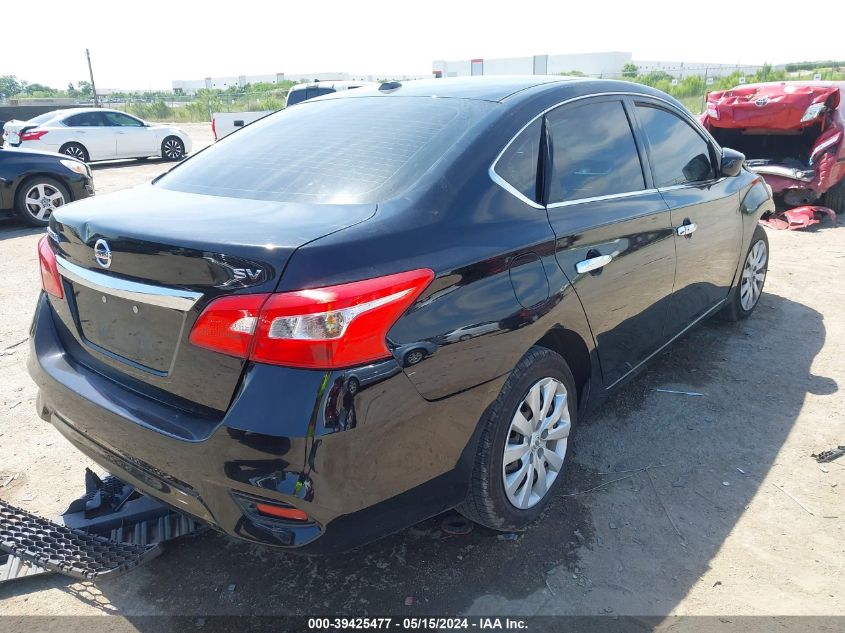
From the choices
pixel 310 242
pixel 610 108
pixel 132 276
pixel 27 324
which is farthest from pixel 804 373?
pixel 27 324

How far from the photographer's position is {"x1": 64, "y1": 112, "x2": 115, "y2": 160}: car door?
1570cm

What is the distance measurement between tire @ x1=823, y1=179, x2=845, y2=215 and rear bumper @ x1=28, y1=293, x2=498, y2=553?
828 centimetres

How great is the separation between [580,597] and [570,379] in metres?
0.86

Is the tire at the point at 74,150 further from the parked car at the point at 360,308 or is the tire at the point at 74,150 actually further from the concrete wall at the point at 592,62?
the concrete wall at the point at 592,62

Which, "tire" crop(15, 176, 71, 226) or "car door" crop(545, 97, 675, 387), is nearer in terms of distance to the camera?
"car door" crop(545, 97, 675, 387)

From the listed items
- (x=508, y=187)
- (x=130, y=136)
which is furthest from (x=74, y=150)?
(x=508, y=187)

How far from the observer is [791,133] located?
8430mm

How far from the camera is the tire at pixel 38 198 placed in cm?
863

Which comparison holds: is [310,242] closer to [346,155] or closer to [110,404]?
[346,155]

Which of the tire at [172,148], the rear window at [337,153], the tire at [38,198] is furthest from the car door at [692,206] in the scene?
the tire at [172,148]

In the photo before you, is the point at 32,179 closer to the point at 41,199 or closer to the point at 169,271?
the point at 41,199

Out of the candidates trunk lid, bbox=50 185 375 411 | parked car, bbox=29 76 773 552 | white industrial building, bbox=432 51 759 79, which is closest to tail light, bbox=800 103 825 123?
parked car, bbox=29 76 773 552

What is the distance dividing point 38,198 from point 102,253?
26.1 feet

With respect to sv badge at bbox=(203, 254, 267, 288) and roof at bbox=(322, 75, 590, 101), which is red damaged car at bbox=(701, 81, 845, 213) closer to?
roof at bbox=(322, 75, 590, 101)
